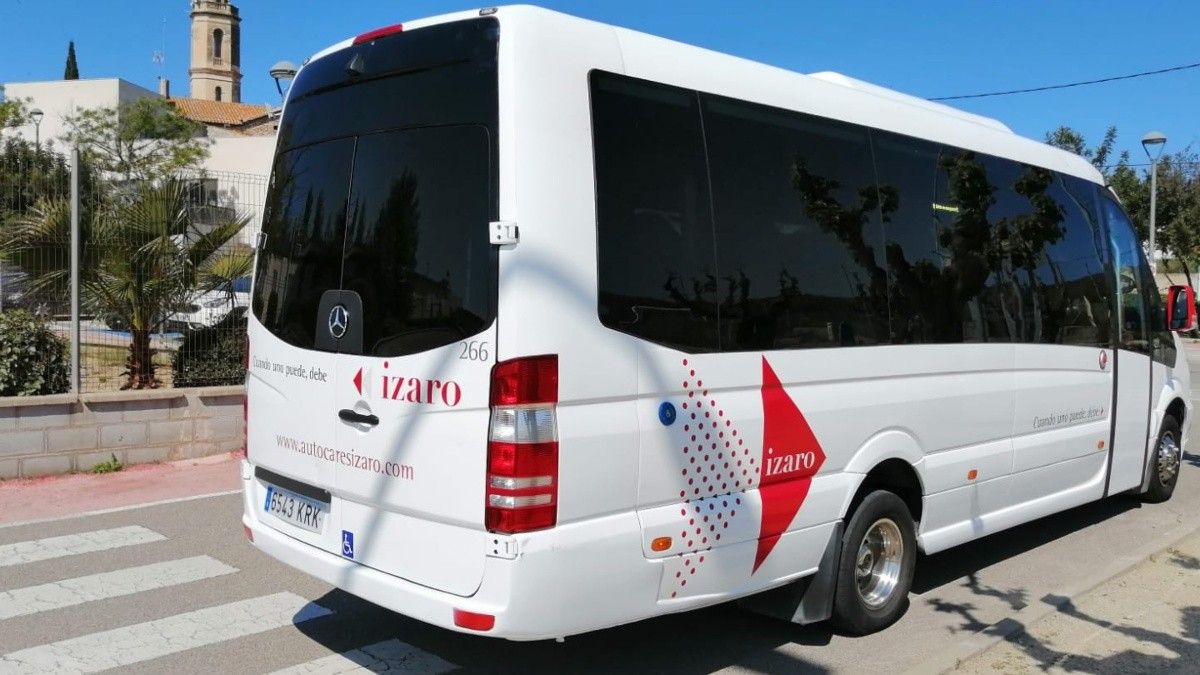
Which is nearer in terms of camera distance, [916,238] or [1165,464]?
[916,238]

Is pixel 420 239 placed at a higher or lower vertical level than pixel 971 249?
lower

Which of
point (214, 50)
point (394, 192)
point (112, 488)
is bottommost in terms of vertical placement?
point (112, 488)

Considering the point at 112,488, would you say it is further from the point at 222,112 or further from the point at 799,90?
the point at 222,112

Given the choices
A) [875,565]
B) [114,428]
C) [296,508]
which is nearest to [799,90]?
[875,565]

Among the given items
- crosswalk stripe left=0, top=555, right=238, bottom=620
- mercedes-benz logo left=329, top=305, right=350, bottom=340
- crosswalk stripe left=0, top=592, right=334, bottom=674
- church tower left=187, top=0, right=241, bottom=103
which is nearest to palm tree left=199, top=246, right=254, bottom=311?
crosswalk stripe left=0, top=555, right=238, bottom=620

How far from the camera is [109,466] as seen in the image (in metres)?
9.21

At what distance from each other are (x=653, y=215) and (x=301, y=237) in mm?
1708

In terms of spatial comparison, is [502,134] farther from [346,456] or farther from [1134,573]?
[1134,573]

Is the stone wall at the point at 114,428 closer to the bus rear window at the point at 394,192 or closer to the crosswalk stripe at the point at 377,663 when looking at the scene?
the bus rear window at the point at 394,192

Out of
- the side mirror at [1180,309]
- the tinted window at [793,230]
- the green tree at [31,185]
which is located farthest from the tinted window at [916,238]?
the green tree at [31,185]

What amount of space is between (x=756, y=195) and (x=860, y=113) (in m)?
1.07

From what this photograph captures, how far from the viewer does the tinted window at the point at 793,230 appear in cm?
432

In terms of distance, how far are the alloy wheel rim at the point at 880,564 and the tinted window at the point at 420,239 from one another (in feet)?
8.79

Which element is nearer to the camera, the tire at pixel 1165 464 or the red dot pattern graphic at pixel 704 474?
the red dot pattern graphic at pixel 704 474
